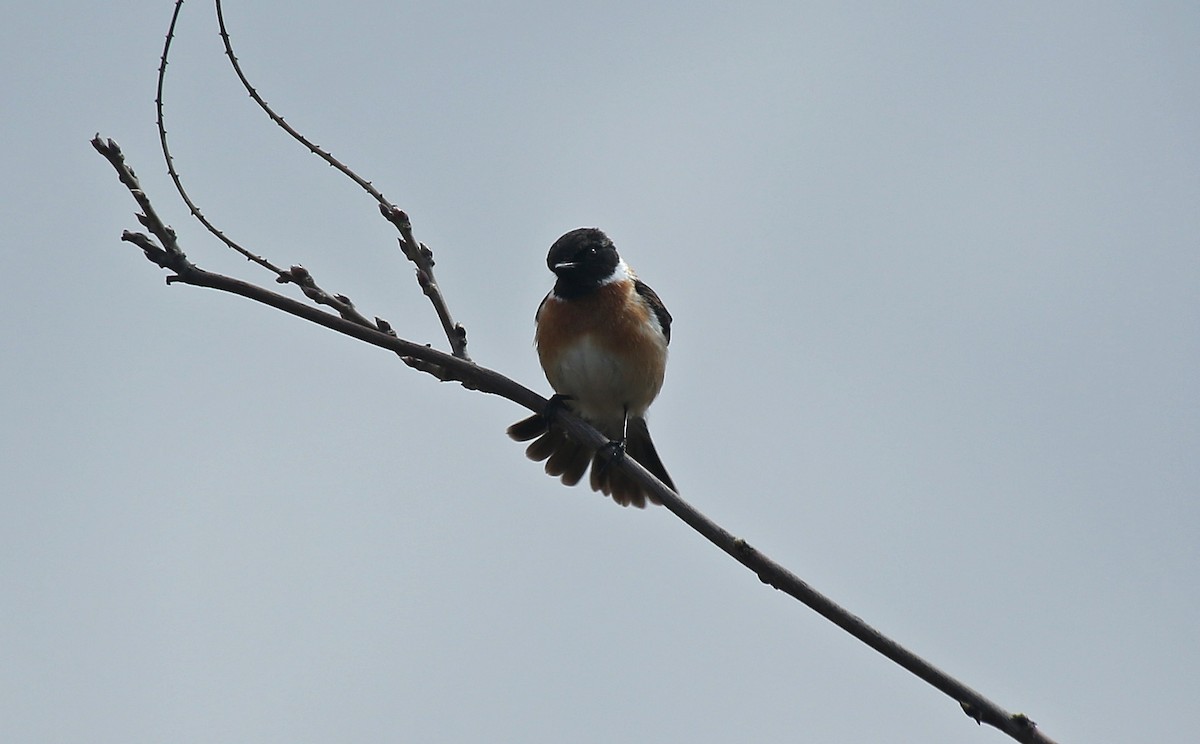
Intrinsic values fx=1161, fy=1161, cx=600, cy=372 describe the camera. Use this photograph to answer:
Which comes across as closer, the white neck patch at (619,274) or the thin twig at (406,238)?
the thin twig at (406,238)

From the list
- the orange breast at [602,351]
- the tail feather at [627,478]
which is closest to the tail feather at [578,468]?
the tail feather at [627,478]

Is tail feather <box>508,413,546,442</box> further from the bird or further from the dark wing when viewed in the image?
the dark wing

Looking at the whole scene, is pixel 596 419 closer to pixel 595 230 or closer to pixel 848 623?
pixel 595 230

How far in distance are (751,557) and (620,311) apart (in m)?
4.48

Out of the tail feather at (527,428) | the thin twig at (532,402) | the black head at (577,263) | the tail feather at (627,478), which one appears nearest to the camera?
the thin twig at (532,402)

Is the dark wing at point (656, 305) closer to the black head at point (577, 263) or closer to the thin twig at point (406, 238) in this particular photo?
the black head at point (577, 263)

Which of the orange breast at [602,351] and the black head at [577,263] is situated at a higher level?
the black head at [577,263]

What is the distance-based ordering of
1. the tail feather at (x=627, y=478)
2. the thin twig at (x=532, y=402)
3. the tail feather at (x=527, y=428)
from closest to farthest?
the thin twig at (x=532, y=402) → the tail feather at (x=527, y=428) → the tail feather at (x=627, y=478)

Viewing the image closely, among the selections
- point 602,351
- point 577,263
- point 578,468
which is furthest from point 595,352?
point 578,468

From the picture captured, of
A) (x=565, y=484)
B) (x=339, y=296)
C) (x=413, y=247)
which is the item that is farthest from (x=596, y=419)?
(x=339, y=296)

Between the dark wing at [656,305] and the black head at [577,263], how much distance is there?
413mm

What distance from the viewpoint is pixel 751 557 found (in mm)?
3764

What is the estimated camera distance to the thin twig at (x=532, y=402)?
3307 millimetres

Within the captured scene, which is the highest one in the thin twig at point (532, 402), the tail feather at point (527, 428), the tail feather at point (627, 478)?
the tail feather at point (627, 478)
